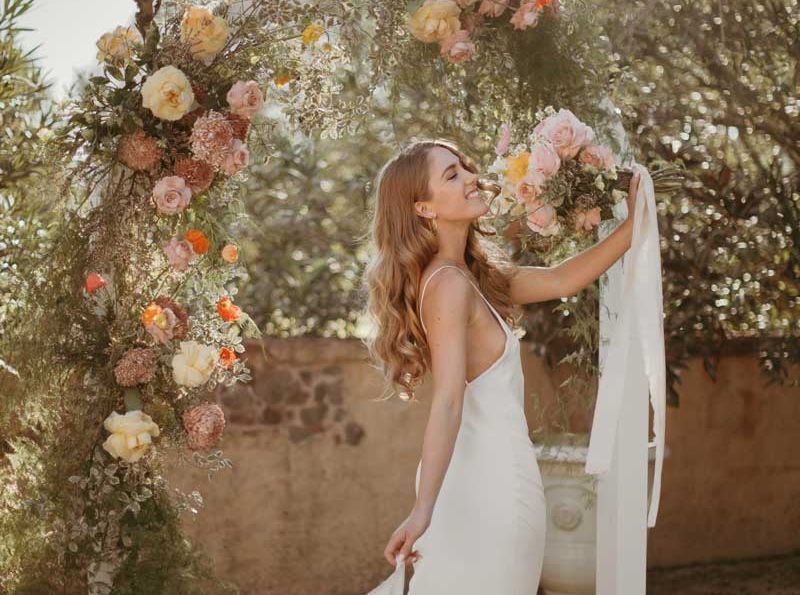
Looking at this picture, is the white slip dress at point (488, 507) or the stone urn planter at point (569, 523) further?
the stone urn planter at point (569, 523)

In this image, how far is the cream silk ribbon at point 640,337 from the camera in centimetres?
323

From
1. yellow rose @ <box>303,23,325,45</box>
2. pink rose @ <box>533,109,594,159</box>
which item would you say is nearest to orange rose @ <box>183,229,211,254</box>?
yellow rose @ <box>303,23,325,45</box>

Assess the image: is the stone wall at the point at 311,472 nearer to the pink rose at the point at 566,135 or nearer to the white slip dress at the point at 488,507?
the white slip dress at the point at 488,507

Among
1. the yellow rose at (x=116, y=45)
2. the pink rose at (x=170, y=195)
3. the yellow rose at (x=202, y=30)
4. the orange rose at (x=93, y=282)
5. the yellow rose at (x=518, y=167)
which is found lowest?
the orange rose at (x=93, y=282)

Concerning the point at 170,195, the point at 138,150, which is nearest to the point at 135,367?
the point at 170,195


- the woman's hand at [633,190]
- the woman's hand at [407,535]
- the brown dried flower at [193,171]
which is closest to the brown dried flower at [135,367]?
the brown dried flower at [193,171]

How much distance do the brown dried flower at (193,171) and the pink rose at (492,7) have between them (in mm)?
1039

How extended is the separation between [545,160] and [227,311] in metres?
1.11

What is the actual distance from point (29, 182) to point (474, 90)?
1.52m

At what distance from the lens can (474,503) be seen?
9.87 ft

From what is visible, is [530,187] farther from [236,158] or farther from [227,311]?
[227,311]

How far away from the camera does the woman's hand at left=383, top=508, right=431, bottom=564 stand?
279 centimetres

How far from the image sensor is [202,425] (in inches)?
138

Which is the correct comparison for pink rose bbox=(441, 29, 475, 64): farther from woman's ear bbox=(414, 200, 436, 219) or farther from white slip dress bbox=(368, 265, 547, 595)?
white slip dress bbox=(368, 265, 547, 595)
